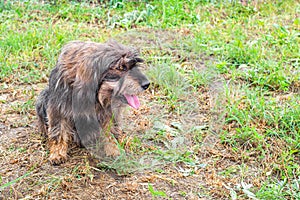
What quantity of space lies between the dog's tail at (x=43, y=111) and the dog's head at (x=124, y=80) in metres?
0.64

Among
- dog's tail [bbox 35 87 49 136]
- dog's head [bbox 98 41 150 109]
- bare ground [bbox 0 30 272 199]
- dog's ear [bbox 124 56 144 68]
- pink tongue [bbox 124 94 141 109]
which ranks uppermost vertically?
dog's ear [bbox 124 56 144 68]

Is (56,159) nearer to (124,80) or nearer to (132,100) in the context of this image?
(132,100)

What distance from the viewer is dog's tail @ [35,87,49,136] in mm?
3760

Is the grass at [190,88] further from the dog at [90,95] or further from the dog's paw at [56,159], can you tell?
the dog at [90,95]

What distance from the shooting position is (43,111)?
12.5 feet

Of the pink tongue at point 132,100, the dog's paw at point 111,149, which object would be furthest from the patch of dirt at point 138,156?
the pink tongue at point 132,100

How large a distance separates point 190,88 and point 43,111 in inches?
66.1

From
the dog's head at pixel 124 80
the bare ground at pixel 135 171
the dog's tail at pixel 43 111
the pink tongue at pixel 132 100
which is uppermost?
the dog's head at pixel 124 80

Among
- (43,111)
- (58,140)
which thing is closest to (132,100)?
(58,140)

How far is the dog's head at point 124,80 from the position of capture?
10.8 ft

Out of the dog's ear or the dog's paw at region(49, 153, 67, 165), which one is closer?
the dog's ear

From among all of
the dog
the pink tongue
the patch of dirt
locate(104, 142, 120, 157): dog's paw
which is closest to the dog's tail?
the dog

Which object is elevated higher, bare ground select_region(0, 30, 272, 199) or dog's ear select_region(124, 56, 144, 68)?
dog's ear select_region(124, 56, 144, 68)

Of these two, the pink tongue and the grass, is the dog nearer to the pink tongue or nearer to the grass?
the pink tongue
